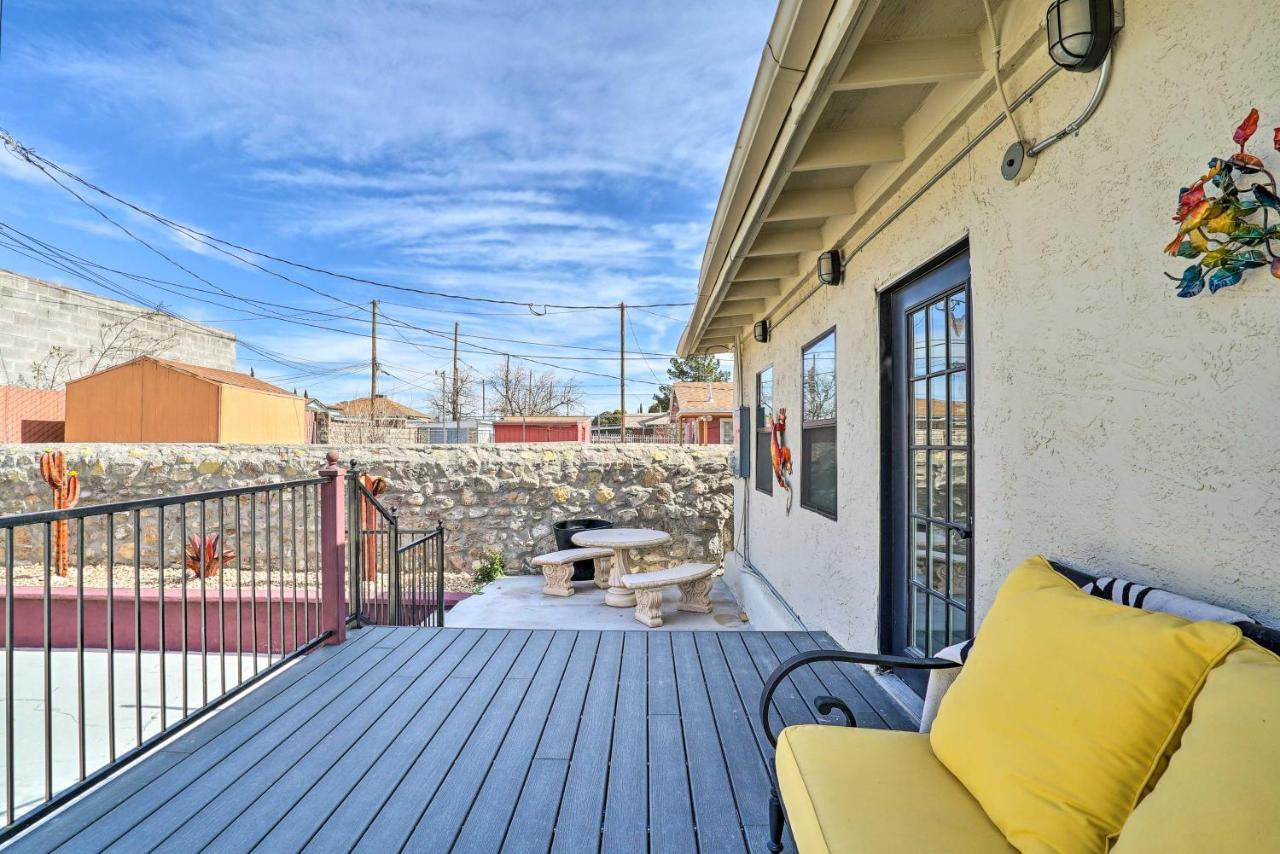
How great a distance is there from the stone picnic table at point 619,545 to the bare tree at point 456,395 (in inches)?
671

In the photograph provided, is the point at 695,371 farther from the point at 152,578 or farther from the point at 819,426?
the point at 819,426

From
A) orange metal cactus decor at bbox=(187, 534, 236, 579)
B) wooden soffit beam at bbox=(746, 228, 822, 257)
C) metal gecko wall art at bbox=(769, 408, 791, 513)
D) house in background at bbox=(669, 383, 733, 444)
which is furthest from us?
house in background at bbox=(669, 383, 733, 444)

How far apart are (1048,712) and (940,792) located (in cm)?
32

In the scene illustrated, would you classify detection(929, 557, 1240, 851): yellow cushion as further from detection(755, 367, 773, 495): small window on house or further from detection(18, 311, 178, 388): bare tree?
detection(18, 311, 178, 388): bare tree

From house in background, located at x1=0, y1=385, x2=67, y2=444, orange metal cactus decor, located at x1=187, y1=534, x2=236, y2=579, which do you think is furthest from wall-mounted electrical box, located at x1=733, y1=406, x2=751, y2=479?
house in background, located at x1=0, y1=385, x2=67, y2=444

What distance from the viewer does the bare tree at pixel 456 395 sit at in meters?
21.9

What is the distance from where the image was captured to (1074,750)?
38.8 inches

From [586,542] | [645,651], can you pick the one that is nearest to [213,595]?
[586,542]

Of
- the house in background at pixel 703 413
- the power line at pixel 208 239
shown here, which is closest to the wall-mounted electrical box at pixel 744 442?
the power line at pixel 208 239

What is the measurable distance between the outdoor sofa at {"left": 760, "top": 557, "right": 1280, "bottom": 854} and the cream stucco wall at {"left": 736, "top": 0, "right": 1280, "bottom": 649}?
161 mm

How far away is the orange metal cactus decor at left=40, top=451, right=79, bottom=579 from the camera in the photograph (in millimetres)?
6594

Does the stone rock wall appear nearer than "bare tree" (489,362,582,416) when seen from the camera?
Yes

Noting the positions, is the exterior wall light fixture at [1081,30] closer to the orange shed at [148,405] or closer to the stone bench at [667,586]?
the stone bench at [667,586]

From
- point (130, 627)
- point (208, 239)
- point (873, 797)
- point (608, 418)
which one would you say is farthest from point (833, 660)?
point (608, 418)
